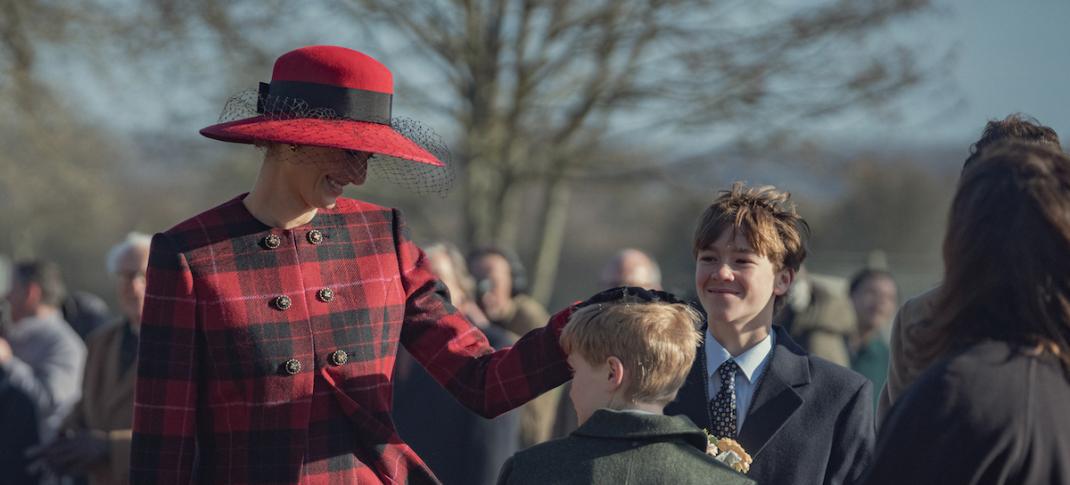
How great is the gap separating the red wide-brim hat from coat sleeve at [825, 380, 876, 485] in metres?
1.21

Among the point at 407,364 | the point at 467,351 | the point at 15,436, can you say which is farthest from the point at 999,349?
→ the point at 15,436

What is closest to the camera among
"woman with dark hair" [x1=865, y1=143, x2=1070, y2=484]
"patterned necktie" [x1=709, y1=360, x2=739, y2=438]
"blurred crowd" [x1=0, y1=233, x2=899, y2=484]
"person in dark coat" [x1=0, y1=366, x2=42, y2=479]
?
"woman with dark hair" [x1=865, y1=143, x2=1070, y2=484]

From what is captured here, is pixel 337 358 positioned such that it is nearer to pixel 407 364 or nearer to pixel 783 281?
pixel 783 281

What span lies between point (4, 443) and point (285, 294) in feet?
12.9

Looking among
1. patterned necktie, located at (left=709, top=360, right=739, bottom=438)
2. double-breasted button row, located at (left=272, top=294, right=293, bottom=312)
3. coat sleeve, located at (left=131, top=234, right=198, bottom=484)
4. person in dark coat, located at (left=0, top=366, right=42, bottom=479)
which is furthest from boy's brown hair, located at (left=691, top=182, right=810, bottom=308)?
person in dark coat, located at (left=0, top=366, right=42, bottom=479)

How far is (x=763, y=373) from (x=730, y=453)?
12.5 inches

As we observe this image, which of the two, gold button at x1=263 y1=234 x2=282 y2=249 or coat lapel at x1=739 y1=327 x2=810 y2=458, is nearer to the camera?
gold button at x1=263 y1=234 x2=282 y2=249

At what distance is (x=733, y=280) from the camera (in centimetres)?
309

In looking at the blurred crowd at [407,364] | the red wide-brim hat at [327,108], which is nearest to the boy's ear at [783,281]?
the red wide-brim hat at [327,108]

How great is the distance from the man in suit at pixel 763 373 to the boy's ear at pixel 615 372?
504 mm

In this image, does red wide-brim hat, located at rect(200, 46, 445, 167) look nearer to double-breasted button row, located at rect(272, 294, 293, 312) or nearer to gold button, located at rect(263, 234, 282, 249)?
gold button, located at rect(263, 234, 282, 249)

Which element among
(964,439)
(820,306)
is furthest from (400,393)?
(964,439)

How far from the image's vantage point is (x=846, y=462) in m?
2.99

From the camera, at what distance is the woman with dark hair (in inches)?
77.4
